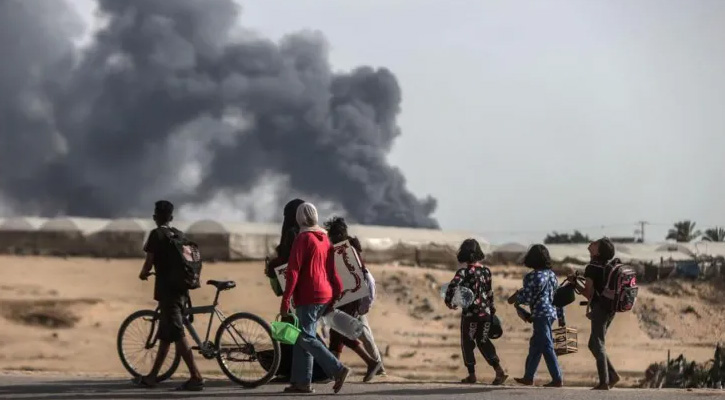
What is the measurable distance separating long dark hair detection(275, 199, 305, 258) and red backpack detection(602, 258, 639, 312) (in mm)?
2763

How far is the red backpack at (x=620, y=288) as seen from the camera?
9.87m

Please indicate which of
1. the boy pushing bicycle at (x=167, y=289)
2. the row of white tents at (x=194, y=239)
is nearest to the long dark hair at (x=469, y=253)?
the boy pushing bicycle at (x=167, y=289)

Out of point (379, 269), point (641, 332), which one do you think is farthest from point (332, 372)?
point (379, 269)

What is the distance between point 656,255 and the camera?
6209 cm

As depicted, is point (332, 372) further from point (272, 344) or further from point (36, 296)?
point (36, 296)

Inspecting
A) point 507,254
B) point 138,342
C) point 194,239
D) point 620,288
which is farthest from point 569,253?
point 138,342

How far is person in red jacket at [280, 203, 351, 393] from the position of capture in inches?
363

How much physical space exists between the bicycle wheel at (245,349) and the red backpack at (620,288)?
297 cm

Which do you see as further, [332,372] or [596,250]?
[596,250]

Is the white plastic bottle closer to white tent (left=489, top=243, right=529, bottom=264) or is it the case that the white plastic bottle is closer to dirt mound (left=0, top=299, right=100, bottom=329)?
dirt mound (left=0, top=299, right=100, bottom=329)

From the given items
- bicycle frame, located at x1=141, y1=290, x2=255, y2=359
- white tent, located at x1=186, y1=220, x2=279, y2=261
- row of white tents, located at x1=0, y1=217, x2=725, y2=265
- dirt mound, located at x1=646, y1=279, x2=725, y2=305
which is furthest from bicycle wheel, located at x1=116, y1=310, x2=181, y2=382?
dirt mound, located at x1=646, y1=279, x2=725, y2=305

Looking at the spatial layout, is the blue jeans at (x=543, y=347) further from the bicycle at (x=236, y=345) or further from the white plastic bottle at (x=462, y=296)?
the bicycle at (x=236, y=345)

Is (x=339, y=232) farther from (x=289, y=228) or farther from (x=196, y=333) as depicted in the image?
(x=196, y=333)

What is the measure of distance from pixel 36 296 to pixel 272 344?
2299 cm
